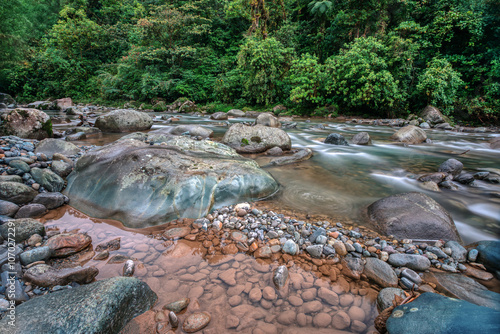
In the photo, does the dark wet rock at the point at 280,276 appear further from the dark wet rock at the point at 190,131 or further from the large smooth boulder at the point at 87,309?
the dark wet rock at the point at 190,131

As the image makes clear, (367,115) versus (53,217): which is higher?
(367,115)

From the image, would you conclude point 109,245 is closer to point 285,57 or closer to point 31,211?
point 31,211

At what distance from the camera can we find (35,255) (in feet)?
6.38

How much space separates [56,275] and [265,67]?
62.3ft

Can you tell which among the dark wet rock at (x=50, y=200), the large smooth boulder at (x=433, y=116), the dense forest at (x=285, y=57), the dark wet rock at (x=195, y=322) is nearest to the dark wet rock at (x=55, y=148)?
the dark wet rock at (x=50, y=200)

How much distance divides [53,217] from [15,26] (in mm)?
16712

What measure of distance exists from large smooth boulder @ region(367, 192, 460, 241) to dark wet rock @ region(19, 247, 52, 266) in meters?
3.43

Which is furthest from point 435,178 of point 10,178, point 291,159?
point 10,178

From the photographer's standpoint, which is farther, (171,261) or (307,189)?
(307,189)

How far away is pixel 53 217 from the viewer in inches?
108

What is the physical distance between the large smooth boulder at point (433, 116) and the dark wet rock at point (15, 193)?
1690 cm

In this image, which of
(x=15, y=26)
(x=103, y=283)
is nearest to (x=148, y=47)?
(x=15, y=26)

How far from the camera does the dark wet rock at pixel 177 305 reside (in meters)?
1.59

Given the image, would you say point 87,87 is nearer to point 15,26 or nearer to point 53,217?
point 15,26
